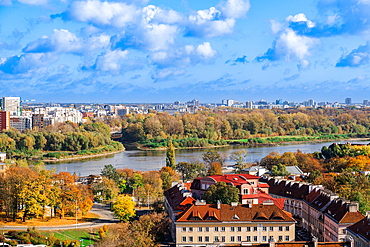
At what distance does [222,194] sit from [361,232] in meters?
3.82

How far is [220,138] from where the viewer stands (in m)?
46.6

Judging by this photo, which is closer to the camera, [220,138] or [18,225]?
[18,225]

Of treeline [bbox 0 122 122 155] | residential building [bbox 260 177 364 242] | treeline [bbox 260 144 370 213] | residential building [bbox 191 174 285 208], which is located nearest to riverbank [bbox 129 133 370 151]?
treeline [bbox 0 122 122 155]

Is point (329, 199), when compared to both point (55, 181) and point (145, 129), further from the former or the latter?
point (145, 129)

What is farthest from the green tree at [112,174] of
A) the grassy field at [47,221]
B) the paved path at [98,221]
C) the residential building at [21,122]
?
the residential building at [21,122]

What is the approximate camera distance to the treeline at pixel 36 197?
1296 cm

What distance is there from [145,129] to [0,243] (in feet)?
115

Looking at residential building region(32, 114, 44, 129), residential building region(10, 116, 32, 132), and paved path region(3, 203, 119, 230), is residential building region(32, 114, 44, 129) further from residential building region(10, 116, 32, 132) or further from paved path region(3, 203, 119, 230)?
paved path region(3, 203, 119, 230)

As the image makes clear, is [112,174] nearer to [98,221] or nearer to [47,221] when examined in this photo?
[98,221]

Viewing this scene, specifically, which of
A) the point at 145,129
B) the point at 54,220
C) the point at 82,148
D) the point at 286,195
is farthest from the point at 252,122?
the point at 54,220

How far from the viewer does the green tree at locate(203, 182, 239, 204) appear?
39.6 ft

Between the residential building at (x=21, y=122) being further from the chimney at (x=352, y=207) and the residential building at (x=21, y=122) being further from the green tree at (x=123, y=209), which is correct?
the chimney at (x=352, y=207)

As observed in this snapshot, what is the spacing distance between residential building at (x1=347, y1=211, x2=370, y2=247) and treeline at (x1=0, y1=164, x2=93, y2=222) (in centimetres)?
797

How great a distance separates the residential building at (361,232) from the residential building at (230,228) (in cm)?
150
